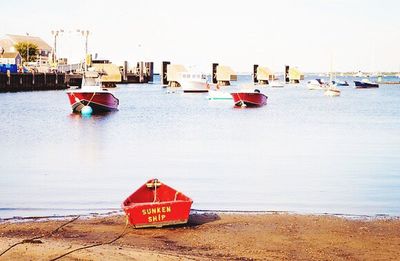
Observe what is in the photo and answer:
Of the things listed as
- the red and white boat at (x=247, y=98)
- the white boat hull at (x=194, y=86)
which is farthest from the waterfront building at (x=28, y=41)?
the red and white boat at (x=247, y=98)

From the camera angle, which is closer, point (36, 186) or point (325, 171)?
point (36, 186)

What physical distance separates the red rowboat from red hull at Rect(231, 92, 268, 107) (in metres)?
52.3

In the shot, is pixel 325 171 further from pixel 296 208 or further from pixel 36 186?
pixel 36 186

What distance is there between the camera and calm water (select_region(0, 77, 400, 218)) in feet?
53.8

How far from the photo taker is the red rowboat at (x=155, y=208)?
39.8 ft

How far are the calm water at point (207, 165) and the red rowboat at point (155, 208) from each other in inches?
101

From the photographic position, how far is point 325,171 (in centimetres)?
2205

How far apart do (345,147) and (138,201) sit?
18.8 m

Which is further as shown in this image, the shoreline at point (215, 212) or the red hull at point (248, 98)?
the red hull at point (248, 98)

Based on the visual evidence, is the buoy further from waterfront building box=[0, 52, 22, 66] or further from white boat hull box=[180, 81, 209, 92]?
waterfront building box=[0, 52, 22, 66]

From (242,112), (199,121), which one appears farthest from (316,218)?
(242,112)

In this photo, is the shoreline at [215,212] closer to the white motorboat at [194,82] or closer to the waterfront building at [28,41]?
the white motorboat at [194,82]

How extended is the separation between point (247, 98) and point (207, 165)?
42.6 m

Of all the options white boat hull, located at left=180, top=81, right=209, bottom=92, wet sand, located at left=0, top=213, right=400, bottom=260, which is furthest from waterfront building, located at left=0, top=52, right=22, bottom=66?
wet sand, located at left=0, top=213, right=400, bottom=260
